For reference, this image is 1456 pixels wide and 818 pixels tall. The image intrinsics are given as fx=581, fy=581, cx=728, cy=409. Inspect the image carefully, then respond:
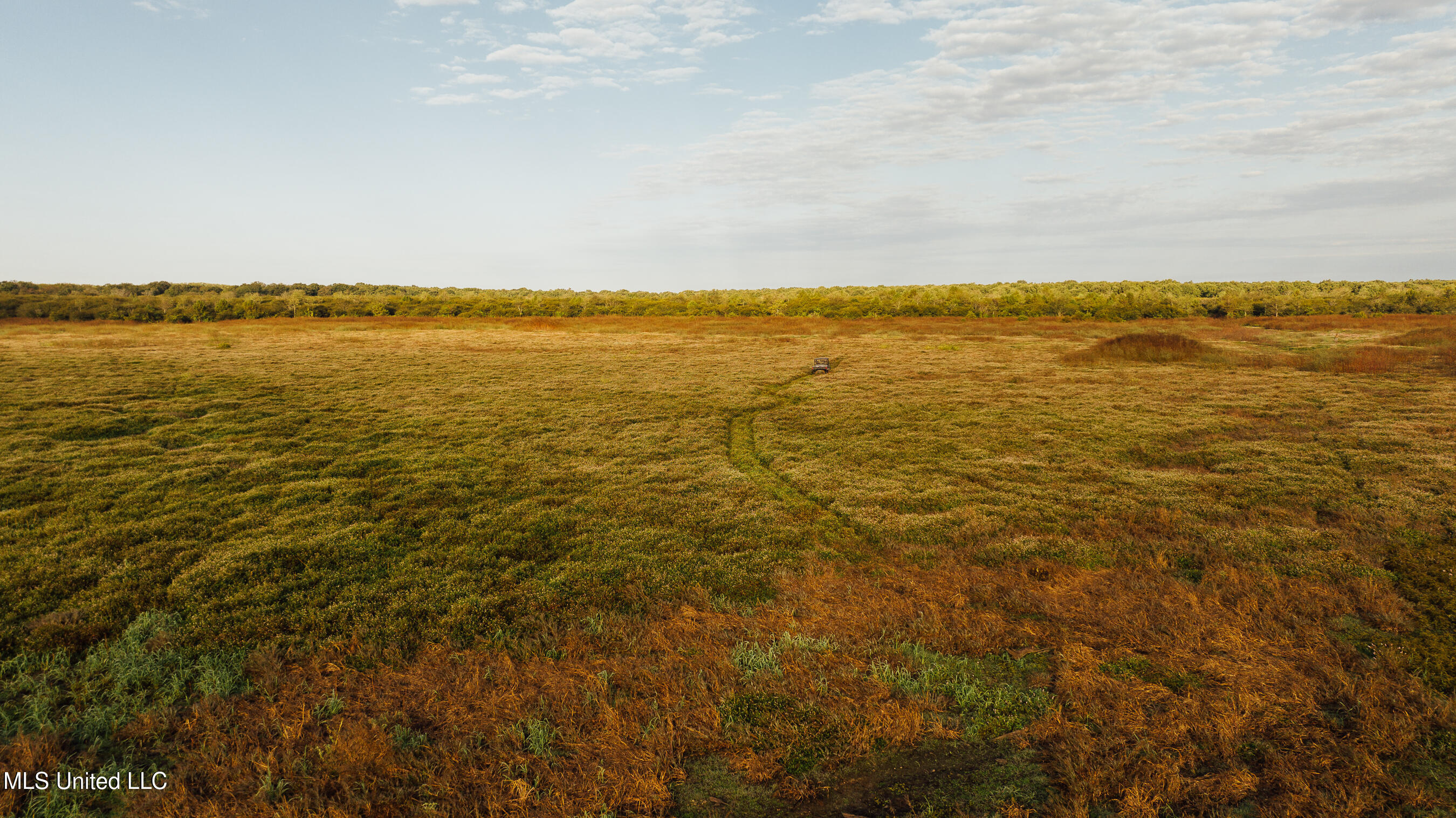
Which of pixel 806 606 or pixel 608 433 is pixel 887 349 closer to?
pixel 608 433

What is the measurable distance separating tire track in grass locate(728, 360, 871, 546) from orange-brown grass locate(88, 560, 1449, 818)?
3.55m

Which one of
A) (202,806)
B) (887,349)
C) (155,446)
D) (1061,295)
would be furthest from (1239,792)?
(1061,295)

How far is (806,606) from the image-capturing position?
31.9 ft

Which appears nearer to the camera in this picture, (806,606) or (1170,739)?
(1170,739)

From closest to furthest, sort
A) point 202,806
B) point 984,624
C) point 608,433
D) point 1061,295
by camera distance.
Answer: point 202,806, point 984,624, point 608,433, point 1061,295

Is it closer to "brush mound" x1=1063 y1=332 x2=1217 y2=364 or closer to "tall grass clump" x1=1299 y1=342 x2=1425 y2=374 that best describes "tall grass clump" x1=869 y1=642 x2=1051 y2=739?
"brush mound" x1=1063 y1=332 x2=1217 y2=364

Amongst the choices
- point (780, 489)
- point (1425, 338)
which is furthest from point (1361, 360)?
point (780, 489)

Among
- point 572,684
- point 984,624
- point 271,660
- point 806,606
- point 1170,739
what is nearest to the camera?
point 1170,739

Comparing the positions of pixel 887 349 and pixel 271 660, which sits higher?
pixel 887 349

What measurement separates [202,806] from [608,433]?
17140mm

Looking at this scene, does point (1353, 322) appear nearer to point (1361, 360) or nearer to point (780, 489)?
point (1361, 360)

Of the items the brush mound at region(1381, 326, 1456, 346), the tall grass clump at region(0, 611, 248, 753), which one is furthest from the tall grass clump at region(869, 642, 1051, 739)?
the brush mound at region(1381, 326, 1456, 346)

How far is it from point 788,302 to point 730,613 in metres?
95.1

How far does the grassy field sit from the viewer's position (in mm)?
5832
